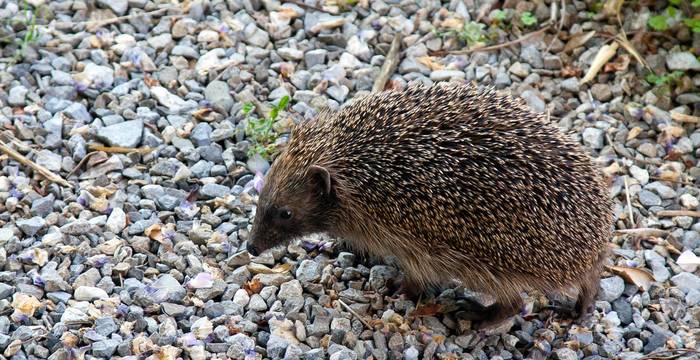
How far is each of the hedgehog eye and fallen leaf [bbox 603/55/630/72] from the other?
3.40 metres

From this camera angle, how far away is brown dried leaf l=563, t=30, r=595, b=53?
8391mm

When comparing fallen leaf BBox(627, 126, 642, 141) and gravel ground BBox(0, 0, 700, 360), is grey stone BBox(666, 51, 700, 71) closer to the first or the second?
gravel ground BBox(0, 0, 700, 360)

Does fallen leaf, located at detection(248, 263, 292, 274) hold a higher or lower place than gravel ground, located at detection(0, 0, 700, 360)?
lower

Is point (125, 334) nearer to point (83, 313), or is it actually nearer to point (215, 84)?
point (83, 313)

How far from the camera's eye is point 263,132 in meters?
7.11

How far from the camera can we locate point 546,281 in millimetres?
5969

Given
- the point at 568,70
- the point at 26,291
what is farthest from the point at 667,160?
the point at 26,291

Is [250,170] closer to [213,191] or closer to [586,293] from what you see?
[213,191]

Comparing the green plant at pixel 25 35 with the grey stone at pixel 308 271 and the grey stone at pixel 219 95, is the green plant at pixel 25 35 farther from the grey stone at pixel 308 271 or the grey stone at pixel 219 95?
the grey stone at pixel 308 271

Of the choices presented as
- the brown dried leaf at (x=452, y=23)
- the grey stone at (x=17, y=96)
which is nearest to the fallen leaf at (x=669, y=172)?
the brown dried leaf at (x=452, y=23)

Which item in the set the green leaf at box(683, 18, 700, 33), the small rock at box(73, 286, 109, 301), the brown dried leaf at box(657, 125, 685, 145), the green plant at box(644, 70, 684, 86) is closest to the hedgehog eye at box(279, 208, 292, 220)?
the small rock at box(73, 286, 109, 301)

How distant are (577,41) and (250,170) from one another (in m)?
3.26

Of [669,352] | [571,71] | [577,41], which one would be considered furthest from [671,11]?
[669,352]

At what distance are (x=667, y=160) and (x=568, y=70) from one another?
3.87 ft
